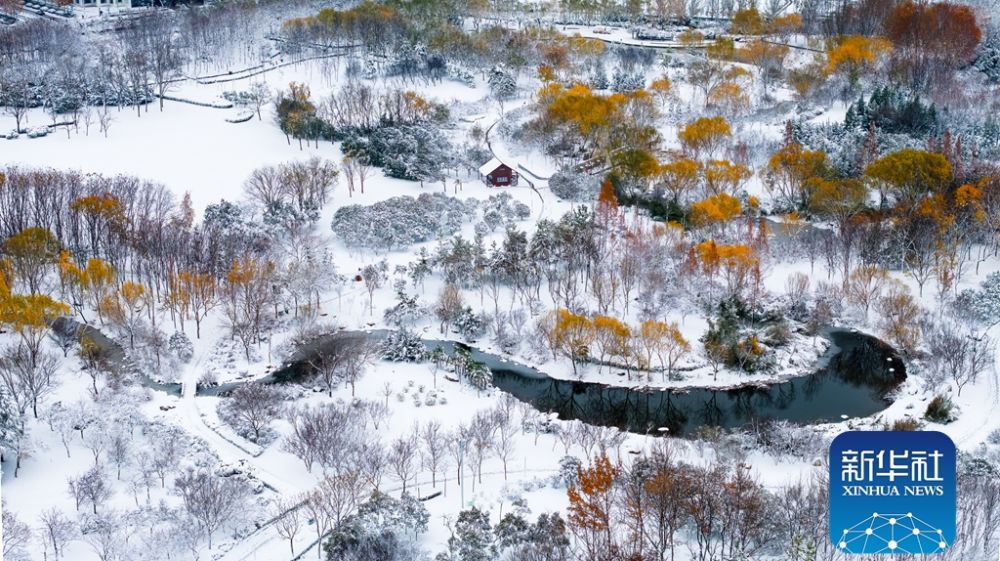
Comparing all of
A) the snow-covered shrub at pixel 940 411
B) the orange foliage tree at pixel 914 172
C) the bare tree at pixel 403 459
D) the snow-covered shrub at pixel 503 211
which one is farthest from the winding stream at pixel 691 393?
the orange foliage tree at pixel 914 172

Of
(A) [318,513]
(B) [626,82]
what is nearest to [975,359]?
(A) [318,513]

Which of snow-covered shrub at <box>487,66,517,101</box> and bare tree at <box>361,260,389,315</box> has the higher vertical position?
snow-covered shrub at <box>487,66,517,101</box>

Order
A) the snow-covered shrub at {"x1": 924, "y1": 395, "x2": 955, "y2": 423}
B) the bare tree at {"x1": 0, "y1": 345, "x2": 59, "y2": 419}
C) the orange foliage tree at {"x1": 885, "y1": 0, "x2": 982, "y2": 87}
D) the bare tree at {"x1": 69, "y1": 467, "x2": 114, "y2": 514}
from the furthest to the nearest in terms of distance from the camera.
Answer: the orange foliage tree at {"x1": 885, "y1": 0, "x2": 982, "y2": 87}
the snow-covered shrub at {"x1": 924, "y1": 395, "x2": 955, "y2": 423}
the bare tree at {"x1": 0, "y1": 345, "x2": 59, "y2": 419}
the bare tree at {"x1": 69, "y1": 467, "x2": 114, "y2": 514}

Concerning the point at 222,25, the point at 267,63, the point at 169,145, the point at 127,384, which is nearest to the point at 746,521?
the point at 127,384

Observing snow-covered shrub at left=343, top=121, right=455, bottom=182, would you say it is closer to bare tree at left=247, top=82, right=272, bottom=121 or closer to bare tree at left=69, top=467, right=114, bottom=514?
bare tree at left=247, top=82, right=272, bottom=121

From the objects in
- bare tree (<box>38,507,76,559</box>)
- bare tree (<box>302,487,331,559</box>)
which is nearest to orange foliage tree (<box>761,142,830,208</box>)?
bare tree (<box>302,487,331,559</box>)

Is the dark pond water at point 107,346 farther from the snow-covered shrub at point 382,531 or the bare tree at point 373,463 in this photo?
the snow-covered shrub at point 382,531
